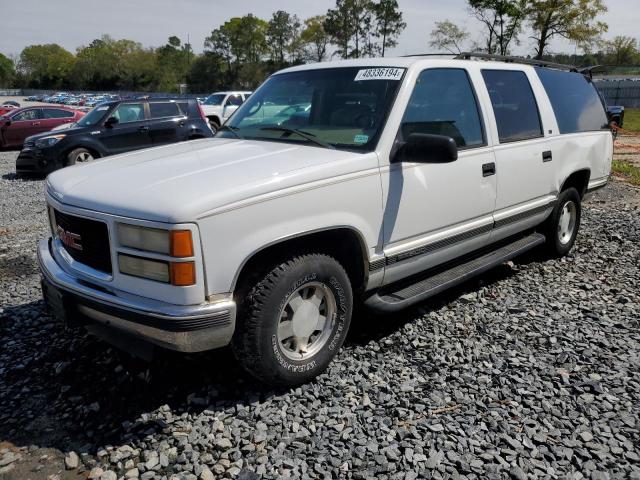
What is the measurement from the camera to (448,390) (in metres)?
3.25

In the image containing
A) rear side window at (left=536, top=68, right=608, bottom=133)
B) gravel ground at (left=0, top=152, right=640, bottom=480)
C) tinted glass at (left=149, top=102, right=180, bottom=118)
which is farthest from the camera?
tinted glass at (left=149, top=102, right=180, bottom=118)

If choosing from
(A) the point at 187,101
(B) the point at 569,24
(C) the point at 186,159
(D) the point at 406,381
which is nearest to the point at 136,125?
(A) the point at 187,101

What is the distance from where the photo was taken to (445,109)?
389cm

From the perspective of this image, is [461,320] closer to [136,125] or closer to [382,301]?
[382,301]

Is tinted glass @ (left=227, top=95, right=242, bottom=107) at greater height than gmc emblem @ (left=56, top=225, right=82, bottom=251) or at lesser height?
greater

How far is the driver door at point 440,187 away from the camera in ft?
11.5

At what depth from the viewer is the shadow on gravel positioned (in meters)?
2.92

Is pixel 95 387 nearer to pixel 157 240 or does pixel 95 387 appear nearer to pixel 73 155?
pixel 157 240

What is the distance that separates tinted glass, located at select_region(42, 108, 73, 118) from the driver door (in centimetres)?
1694

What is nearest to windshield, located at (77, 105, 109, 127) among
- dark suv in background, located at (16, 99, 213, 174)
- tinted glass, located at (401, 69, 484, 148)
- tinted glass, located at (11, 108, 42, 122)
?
dark suv in background, located at (16, 99, 213, 174)

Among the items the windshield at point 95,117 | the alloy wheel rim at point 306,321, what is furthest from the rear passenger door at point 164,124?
the alloy wheel rim at point 306,321

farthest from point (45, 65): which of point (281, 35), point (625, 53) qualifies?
point (625, 53)

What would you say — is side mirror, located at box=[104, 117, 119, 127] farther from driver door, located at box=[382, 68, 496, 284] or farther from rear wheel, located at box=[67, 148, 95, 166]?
driver door, located at box=[382, 68, 496, 284]

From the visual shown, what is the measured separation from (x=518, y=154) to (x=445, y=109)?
0.99 m
